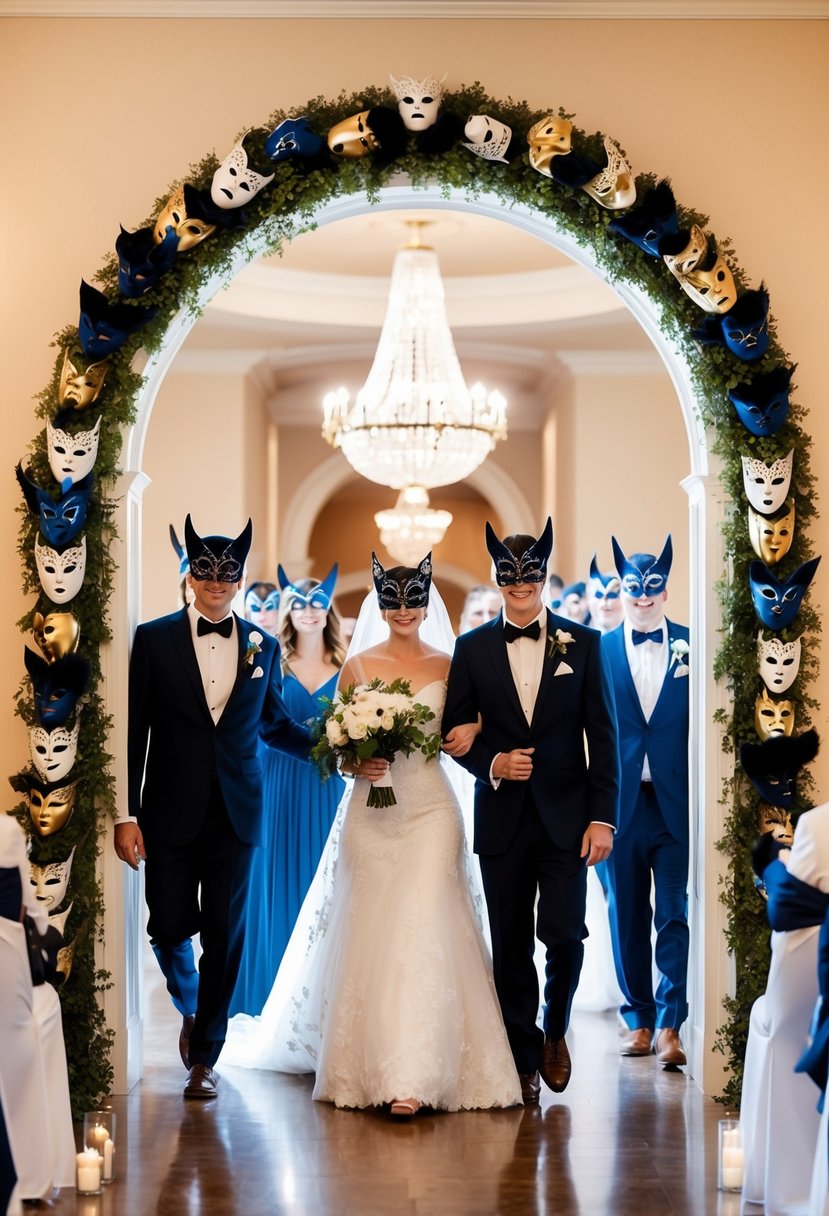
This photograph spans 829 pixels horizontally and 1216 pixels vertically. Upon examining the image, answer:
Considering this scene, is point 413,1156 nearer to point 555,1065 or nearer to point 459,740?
point 555,1065

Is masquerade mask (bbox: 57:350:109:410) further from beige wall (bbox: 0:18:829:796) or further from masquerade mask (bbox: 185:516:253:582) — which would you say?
masquerade mask (bbox: 185:516:253:582)

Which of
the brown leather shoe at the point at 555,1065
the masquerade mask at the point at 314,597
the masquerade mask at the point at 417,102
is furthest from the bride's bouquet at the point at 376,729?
the masquerade mask at the point at 417,102

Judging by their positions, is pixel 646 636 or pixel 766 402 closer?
pixel 766 402

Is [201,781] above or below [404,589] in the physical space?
below

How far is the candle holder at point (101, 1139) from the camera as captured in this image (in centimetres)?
484

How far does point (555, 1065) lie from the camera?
5.88 meters

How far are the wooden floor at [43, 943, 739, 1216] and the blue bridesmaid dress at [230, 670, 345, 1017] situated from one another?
2.70 ft

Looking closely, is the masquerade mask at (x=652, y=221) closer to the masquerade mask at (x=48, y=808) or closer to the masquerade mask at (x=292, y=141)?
the masquerade mask at (x=292, y=141)

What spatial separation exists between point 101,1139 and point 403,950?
51.6 inches

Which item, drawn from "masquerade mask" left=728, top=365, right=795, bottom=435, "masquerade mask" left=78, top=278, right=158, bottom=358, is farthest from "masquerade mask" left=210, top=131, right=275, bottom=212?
"masquerade mask" left=728, top=365, right=795, bottom=435

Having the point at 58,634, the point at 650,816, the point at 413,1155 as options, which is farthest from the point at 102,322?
the point at 413,1155

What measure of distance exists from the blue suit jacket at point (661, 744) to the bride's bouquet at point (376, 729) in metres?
1.14

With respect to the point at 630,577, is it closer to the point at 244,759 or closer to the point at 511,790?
the point at 511,790

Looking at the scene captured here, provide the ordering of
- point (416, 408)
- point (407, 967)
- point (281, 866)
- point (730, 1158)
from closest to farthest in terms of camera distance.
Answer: point (730, 1158)
point (407, 967)
point (281, 866)
point (416, 408)
